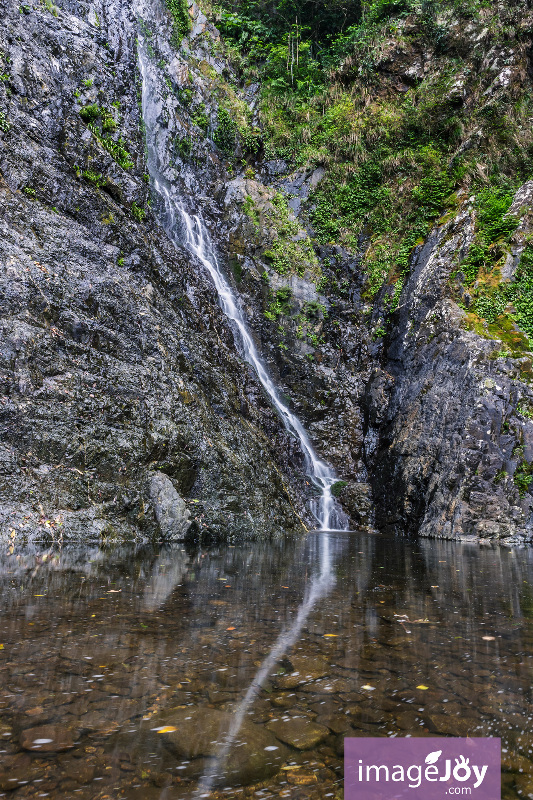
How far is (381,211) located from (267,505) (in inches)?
557

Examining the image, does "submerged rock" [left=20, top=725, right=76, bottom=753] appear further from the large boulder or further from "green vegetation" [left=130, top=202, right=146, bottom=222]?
"green vegetation" [left=130, top=202, right=146, bottom=222]

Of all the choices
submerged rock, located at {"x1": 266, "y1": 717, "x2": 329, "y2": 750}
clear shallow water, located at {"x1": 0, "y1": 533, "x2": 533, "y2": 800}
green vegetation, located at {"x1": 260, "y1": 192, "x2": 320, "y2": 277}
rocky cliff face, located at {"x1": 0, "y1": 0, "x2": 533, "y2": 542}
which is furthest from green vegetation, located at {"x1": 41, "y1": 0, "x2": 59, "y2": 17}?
submerged rock, located at {"x1": 266, "y1": 717, "x2": 329, "y2": 750}

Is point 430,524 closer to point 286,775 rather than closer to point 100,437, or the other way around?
point 100,437

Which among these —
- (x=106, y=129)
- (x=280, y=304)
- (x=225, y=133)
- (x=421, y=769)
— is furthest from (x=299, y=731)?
(x=225, y=133)

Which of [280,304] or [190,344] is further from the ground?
[280,304]

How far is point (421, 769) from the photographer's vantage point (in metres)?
1.74

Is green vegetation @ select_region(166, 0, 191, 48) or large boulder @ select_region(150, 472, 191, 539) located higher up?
green vegetation @ select_region(166, 0, 191, 48)

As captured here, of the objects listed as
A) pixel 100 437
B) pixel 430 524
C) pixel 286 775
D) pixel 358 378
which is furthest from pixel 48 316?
pixel 358 378

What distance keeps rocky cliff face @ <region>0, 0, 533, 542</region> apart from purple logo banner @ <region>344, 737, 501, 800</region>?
6304 mm

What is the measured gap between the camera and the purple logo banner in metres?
1.62

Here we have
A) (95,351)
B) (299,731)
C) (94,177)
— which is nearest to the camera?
(299,731)

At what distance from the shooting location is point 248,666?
260cm

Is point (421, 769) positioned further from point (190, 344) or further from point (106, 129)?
point (106, 129)

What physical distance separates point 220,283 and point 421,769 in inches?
633
